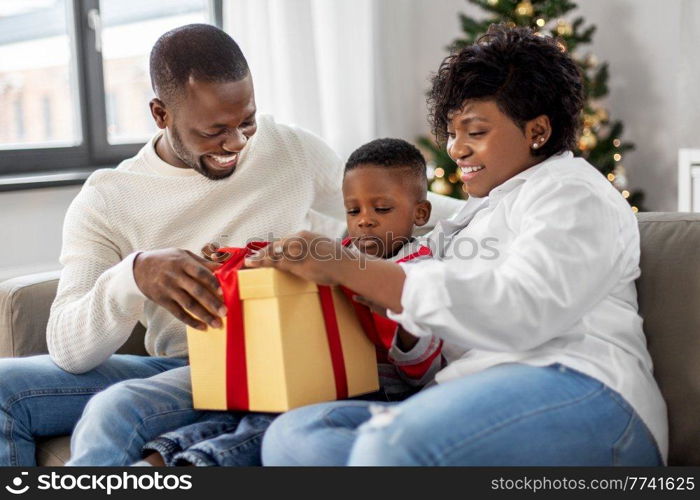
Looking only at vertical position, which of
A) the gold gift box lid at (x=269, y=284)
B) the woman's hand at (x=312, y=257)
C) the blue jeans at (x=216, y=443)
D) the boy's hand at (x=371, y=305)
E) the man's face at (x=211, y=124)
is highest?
the man's face at (x=211, y=124)

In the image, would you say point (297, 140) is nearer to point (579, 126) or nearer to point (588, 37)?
point (579, 126)

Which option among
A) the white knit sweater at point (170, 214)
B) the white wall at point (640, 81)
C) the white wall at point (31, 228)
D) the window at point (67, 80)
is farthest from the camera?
the white wall at point (640, 81)

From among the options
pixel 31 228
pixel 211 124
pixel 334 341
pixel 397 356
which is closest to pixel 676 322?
pixel 397 356

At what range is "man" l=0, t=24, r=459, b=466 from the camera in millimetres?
1518

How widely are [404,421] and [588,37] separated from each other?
2.96 meters

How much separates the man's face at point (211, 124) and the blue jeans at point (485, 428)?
67 cm

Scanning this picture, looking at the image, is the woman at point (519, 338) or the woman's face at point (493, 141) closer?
the woman at point (519, 338)

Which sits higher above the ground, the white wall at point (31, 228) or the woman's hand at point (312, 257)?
the woman's hand at point (312, 257)

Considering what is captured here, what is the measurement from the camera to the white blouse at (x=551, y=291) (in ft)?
4.14

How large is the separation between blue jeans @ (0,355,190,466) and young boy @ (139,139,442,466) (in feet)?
0.17

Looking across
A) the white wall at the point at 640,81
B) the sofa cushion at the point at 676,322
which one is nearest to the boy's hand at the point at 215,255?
the sofa cushion at the point at 676,322

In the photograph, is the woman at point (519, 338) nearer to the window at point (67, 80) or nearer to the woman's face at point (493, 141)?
the woman's face at point (493, 141)

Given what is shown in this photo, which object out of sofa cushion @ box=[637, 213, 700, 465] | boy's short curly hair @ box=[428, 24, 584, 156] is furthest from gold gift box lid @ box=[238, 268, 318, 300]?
sofa cushion @ box=[637, 213, 700, 465]

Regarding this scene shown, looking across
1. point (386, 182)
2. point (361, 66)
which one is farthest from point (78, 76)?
point (386, 182)
